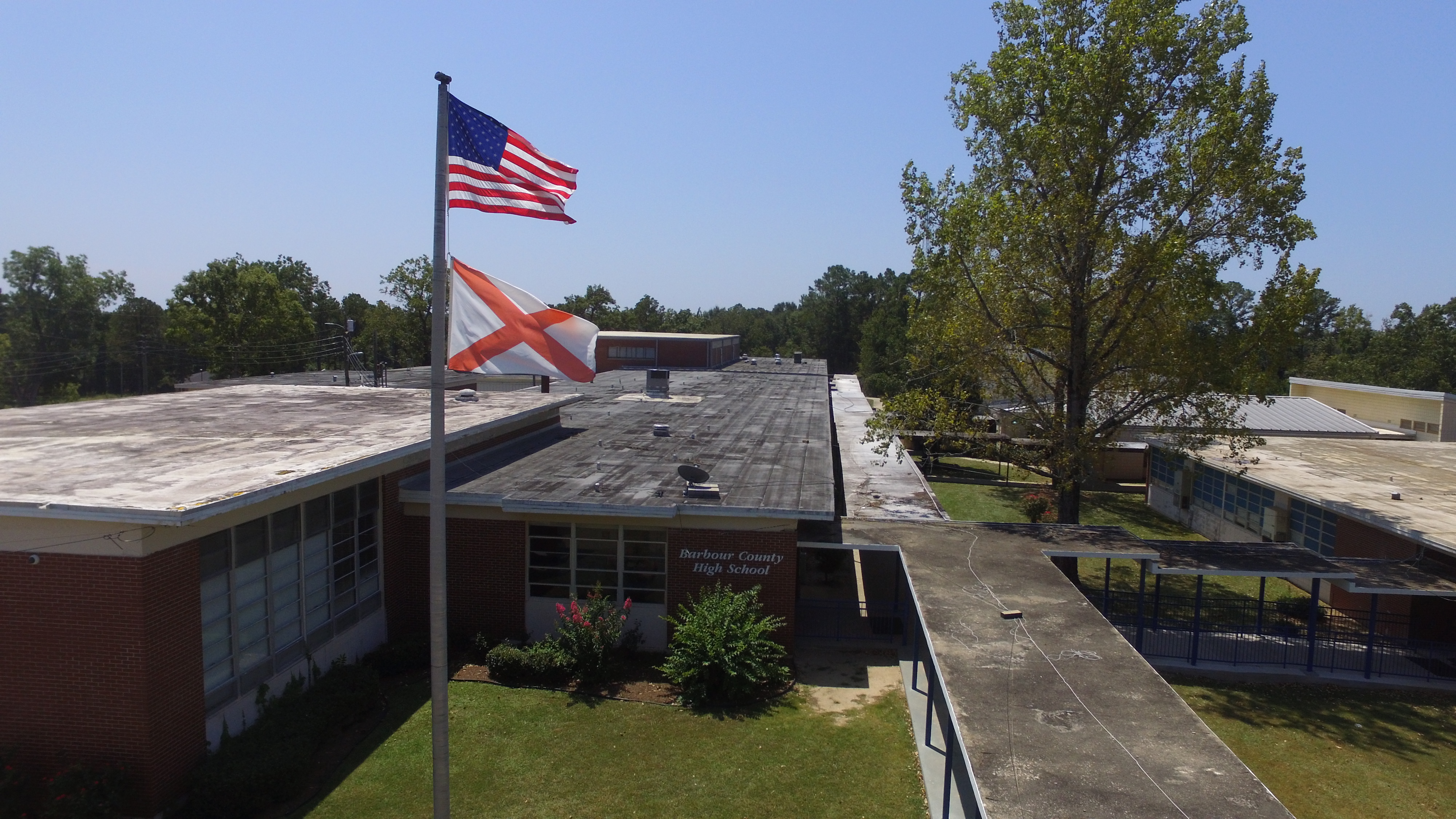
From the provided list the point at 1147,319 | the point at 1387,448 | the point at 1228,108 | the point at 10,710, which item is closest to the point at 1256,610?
the point at 1147,319

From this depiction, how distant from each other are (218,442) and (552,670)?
697 centimetres

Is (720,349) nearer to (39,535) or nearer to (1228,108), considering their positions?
(1228,108)

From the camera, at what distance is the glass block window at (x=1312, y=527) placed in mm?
23406

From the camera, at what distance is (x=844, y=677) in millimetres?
15617

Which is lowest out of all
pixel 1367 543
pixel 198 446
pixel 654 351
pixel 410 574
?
pixel 410 574

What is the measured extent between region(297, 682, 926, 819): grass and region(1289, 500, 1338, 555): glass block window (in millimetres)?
16449

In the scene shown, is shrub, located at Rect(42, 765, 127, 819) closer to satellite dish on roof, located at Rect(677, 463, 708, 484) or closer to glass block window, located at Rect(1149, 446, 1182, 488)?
satellite dish on roof, located at Rect(677, 463, 708, 484)

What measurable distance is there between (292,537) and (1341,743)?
17.9 meters

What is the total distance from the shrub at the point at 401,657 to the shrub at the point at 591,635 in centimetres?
236

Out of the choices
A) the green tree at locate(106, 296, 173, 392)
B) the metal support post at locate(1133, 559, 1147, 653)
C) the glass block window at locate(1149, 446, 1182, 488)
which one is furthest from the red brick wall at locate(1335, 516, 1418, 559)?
the green tree at locate(106, 296, 173, 392)

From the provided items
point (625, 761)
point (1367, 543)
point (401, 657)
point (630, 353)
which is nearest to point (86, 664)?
point (401, 657)

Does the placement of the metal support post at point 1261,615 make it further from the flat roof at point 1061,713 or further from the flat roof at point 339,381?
the flat roof at point 339,381

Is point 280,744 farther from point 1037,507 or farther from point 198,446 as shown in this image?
point 1037,507

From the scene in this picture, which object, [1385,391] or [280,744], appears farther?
[1385,391]
